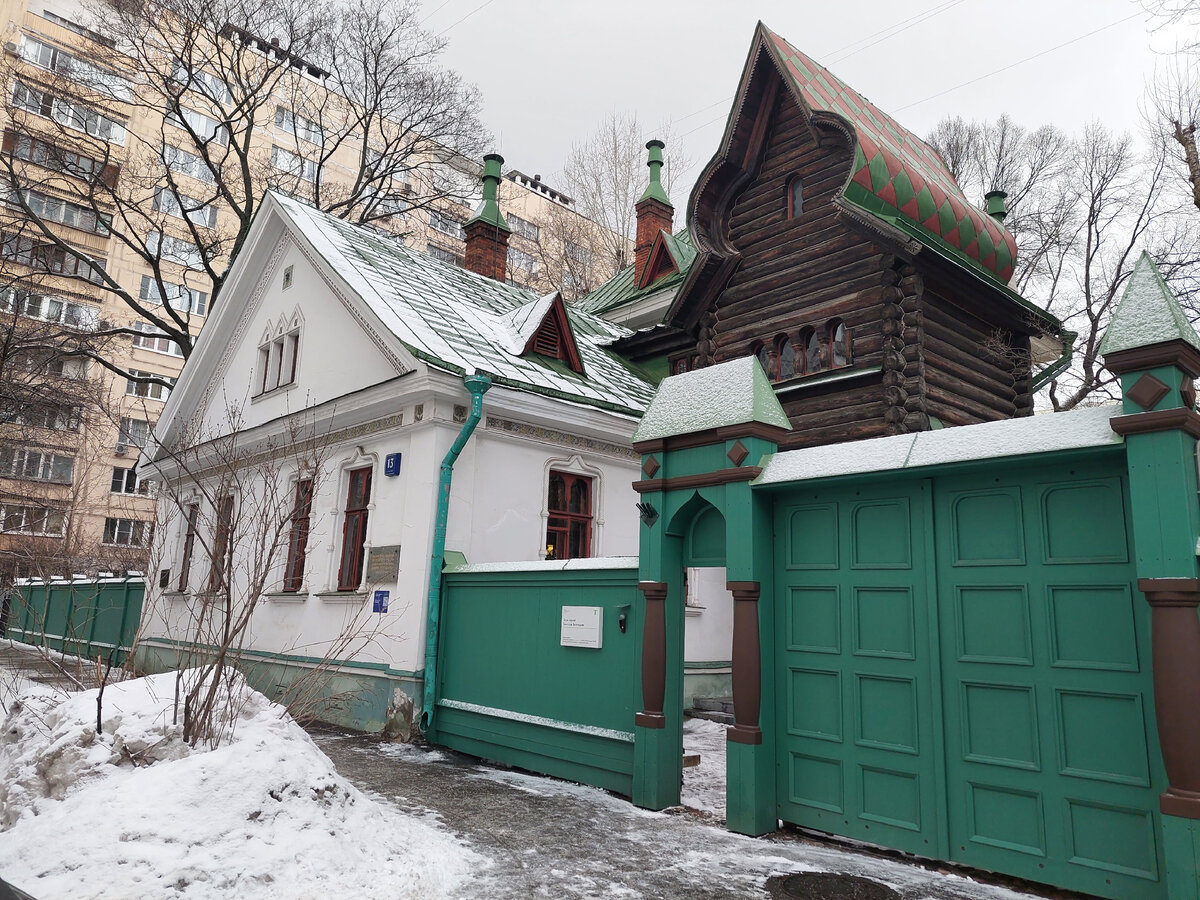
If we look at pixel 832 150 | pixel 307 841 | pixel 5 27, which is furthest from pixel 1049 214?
pixel 5 27

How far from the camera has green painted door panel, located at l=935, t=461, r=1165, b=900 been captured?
441cm

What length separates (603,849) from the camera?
17.6ft

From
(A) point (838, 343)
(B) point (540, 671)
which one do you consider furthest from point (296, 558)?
(A) point (838, 343)

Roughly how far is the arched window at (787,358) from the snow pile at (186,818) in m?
9.23

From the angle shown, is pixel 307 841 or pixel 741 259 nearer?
pixel 307 841

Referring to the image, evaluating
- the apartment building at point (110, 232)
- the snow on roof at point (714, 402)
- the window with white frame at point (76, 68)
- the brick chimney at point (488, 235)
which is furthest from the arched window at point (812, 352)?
the window with white frame at point (76, 68)

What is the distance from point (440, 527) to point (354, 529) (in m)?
2.28

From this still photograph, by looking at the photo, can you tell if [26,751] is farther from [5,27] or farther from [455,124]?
[5,27]

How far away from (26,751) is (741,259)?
1173cm

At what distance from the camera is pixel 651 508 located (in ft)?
22.4

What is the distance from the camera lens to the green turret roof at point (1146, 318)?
4363 mm

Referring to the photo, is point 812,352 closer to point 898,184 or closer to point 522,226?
point 898,184

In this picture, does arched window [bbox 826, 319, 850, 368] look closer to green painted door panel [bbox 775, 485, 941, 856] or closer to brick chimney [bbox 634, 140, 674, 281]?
green painted door panel [bbox 775, 485, 941, 856]

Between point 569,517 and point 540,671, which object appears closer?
point 540,671
